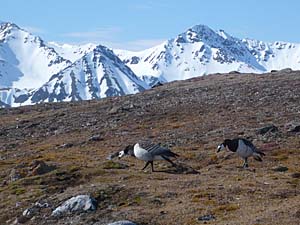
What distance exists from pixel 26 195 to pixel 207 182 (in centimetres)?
830

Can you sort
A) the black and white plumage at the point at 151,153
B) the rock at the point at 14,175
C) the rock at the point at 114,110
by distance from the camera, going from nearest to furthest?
the black and white plumage at the point at 151,153, the rock at the point at 14,175, the rock at the point at 114,110

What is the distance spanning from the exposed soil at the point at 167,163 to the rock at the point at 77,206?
334 mm

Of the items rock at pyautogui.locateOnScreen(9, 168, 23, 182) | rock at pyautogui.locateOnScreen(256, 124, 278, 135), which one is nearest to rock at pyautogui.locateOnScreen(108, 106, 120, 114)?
rock at pyautogui.locateOnScreen(256, 124, 278, 135)

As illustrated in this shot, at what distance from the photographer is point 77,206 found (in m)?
28.7

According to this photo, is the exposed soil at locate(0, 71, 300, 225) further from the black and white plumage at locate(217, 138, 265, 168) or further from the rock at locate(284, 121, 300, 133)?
the black and white plumage at locate(217, 138, 265, 168)

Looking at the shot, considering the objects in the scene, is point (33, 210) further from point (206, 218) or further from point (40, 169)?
point (206, 218)

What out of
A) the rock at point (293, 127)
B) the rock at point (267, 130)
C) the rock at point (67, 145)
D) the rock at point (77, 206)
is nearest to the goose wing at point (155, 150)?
the rock at point (77, 206)

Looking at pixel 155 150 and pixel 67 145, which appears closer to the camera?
pixel 155 150

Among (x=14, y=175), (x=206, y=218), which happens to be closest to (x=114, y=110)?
(x=14, y=175)

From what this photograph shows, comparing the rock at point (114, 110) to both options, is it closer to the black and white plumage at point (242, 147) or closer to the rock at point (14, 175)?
the rock at point (14, 175)

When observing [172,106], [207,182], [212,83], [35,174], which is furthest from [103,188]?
[212,83]

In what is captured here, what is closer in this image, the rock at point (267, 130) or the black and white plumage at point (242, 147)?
the black and white plumage at point (242, 147)

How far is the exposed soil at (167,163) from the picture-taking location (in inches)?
1058

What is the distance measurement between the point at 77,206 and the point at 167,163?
942 centimetres
